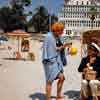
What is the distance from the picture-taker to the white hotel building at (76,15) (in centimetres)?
13738

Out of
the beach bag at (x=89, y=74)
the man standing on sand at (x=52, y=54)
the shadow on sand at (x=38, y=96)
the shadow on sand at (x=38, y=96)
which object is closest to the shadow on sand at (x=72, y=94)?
the shadow on sand at (x=38, y=96)

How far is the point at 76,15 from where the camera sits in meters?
144

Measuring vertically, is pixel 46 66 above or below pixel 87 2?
above

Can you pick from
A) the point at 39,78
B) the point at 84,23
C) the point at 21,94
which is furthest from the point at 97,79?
the point at 84,23

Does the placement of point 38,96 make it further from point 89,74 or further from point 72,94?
point 89,74

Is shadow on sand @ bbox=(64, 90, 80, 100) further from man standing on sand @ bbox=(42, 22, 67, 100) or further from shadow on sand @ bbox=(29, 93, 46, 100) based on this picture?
man standing on sand @ bbox=(42, 22, 67, 100)

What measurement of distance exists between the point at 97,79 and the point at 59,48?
984 millimetres

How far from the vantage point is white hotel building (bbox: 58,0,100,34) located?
451ft

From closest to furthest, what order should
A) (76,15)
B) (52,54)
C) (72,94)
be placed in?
(52,54) → (72,94) → (76,15)

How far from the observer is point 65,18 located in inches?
5536

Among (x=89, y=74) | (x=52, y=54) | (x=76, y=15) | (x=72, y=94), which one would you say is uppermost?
(x=52, y=54)

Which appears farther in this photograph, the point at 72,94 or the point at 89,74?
the point at 72,94

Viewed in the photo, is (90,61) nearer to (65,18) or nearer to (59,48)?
(59,48)

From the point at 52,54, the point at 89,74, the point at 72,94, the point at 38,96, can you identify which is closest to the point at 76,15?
the point at 72,94
